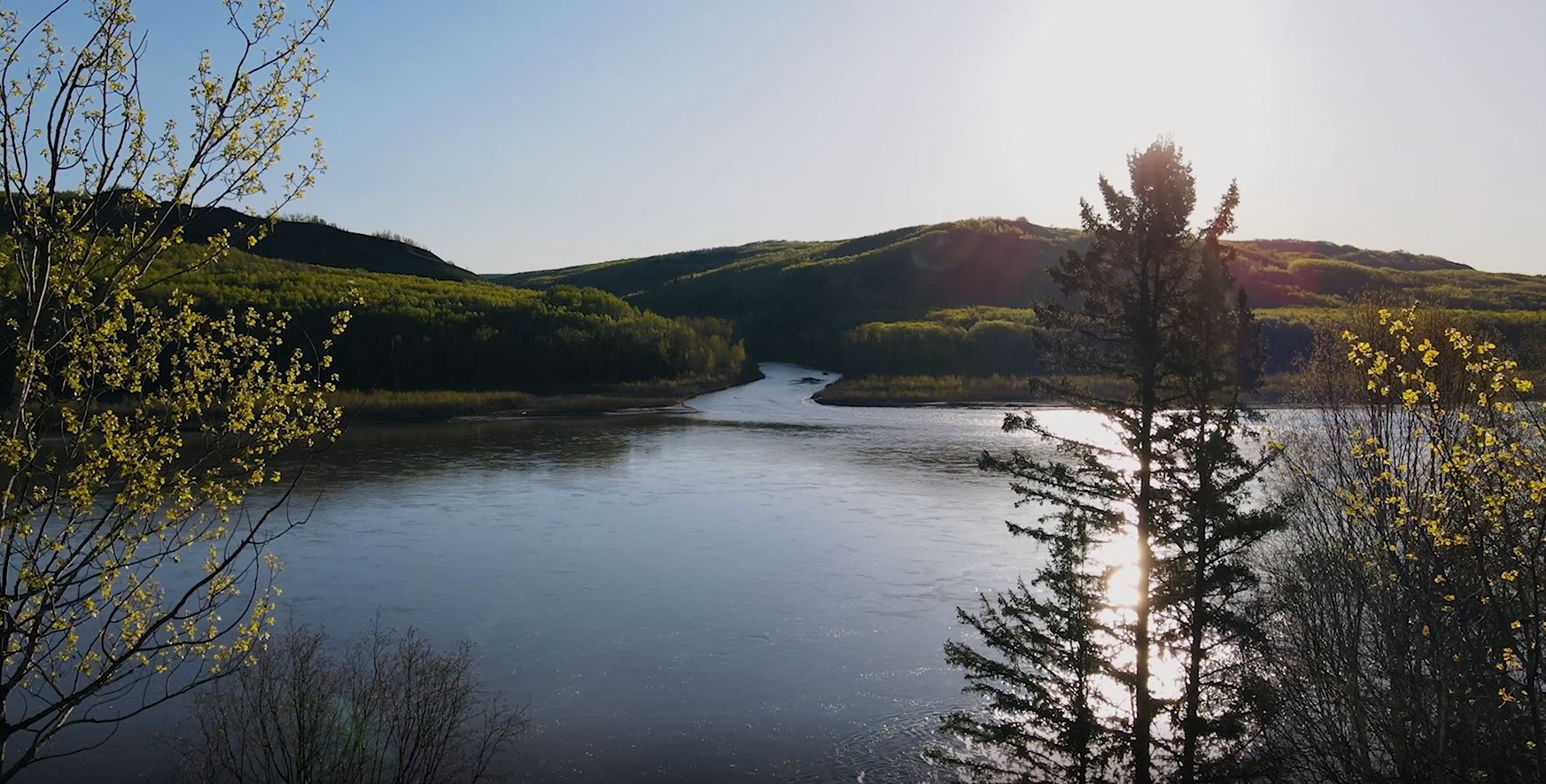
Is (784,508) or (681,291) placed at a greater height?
(681,291)

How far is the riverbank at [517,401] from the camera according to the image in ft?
204

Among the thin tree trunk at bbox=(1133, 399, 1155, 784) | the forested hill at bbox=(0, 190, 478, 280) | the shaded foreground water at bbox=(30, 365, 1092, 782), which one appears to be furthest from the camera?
the forested hill at bbox=(0, 190, 478, 280)

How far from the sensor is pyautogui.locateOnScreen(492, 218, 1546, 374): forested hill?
94625 millimetres

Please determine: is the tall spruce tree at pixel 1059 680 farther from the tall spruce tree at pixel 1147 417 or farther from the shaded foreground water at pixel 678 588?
the shaded foreground water at pixel 678 588

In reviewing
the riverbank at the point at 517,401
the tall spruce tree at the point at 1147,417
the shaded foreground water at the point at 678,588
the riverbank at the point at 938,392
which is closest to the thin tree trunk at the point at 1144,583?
the tall spruce tree at the point at 1147,417

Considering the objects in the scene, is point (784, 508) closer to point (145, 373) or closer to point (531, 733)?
point (531, 733)

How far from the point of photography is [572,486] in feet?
129

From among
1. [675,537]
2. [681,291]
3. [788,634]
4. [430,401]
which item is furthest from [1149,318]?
[681,291]

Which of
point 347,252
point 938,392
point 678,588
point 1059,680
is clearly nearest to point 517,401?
point 938,392

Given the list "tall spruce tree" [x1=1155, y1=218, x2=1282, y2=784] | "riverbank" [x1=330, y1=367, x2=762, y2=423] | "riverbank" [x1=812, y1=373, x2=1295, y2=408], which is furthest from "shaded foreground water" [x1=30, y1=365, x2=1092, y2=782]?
"riverbank" [x1=812, y1=373, x2=1295, y2=408]

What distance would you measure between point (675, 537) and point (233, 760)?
18.1 metres

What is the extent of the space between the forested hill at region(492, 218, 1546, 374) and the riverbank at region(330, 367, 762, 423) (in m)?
26.1

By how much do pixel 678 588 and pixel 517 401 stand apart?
4595 centimetres

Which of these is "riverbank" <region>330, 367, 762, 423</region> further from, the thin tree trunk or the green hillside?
the thin tree trunk
